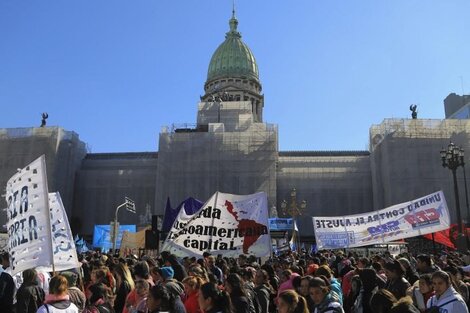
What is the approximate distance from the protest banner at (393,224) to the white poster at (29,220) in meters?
9.18

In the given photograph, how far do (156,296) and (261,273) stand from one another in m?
2.60

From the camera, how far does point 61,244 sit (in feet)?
21.8

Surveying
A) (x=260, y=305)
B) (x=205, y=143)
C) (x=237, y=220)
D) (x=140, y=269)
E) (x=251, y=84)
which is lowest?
(x=260, y=305)

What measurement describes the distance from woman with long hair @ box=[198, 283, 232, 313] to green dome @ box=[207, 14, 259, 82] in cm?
7052

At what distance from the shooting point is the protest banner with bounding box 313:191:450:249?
12703 mm

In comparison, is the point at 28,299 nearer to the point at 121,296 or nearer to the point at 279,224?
the point at 121,296

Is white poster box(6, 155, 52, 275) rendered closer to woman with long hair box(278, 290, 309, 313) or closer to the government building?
woman with long hair box(278, 290, 309, 313)

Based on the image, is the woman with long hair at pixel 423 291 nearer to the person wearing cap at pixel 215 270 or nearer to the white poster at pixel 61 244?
the person wearing cap at pixel 215 270

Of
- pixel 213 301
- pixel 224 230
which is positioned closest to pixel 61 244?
pixel 213 301

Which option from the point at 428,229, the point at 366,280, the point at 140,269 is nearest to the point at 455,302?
the point at 366,280

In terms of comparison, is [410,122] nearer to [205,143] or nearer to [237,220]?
[205,143]

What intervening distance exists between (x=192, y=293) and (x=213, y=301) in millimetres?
1186

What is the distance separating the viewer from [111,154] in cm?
5006

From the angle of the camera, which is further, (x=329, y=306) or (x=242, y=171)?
(x=242, y=171)
